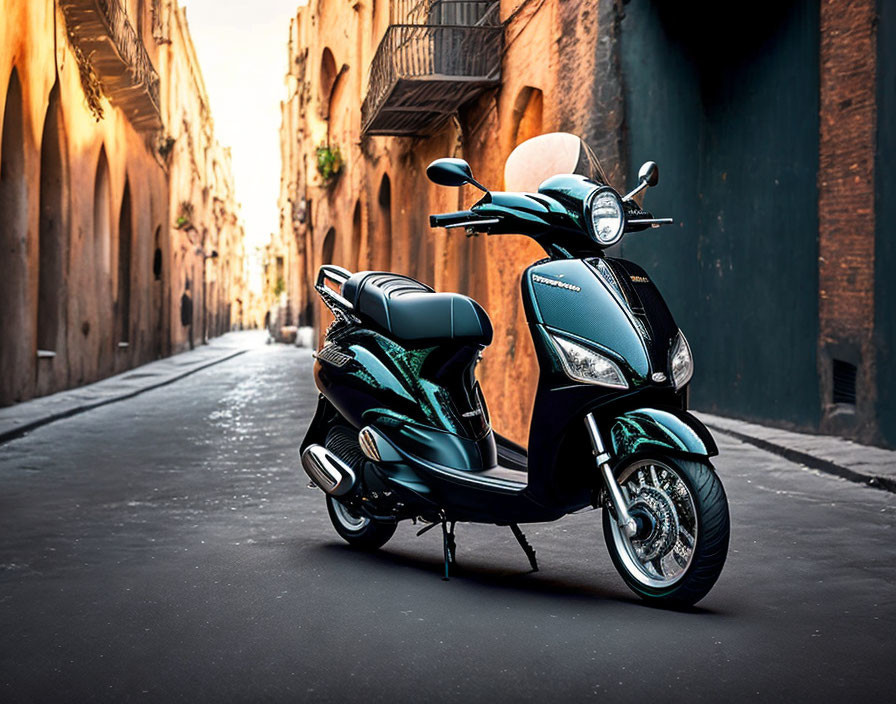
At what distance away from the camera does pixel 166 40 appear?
3075cm

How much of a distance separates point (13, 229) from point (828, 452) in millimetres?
10406

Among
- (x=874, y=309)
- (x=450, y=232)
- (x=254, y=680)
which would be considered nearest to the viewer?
(x=254, y=680)

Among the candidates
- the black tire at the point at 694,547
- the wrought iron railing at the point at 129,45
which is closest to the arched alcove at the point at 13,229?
the wrought iron railing at the point at 129,45

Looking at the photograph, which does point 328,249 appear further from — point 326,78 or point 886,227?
point 886,227

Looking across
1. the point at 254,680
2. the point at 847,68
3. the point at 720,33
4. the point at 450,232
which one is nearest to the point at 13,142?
→ the point at 450,232

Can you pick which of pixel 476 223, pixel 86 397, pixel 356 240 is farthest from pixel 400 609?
pixel 356 240

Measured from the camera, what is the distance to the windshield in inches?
214

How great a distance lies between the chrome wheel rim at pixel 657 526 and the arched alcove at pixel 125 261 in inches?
843

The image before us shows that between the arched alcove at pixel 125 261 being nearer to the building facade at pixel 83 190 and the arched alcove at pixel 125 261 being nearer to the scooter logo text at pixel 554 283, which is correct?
the building facade at pixel 83 190

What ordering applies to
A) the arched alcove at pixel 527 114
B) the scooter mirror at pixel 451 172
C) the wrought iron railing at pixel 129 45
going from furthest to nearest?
the wrought iron railing at pixel 129 45 → the arched alcove at pixel 527 114 → the scooter mirror at pixel 451 172

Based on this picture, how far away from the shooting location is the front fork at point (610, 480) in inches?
154

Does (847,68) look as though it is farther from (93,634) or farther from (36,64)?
Result: (36,64)

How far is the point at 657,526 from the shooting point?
3939mm

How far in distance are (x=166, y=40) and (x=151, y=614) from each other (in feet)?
95.6
